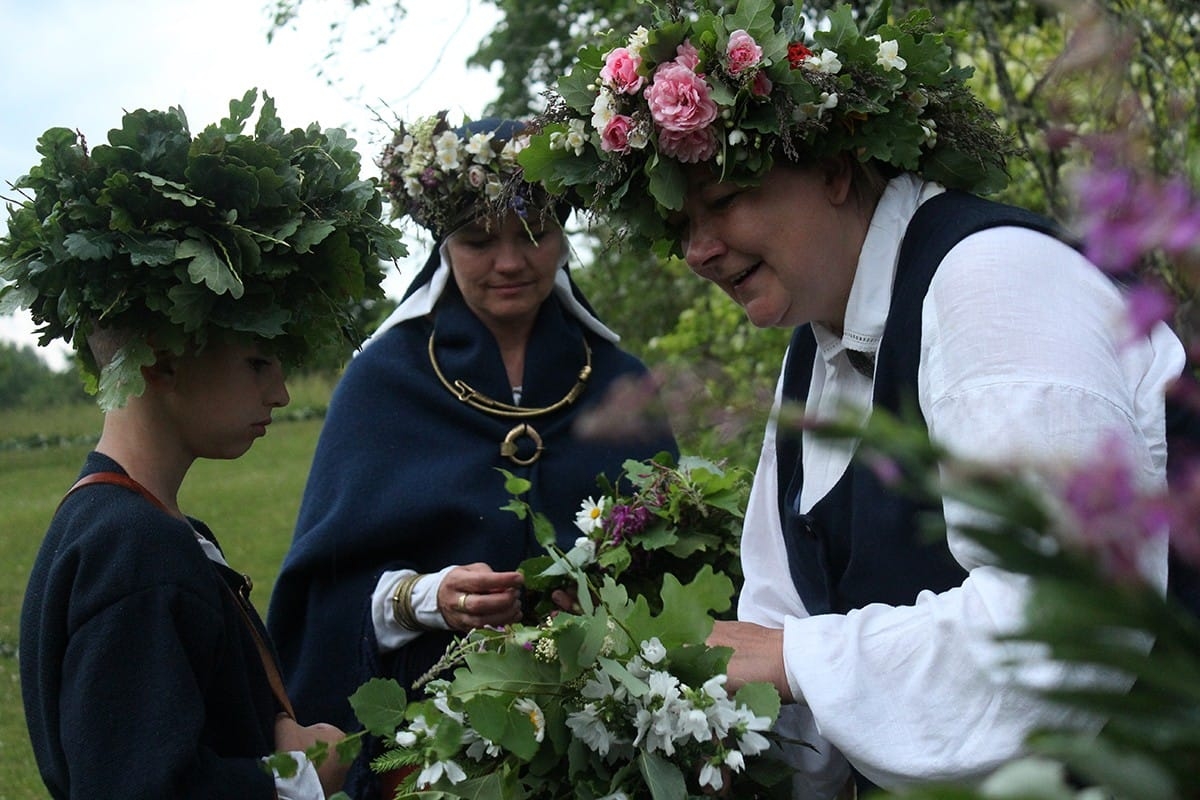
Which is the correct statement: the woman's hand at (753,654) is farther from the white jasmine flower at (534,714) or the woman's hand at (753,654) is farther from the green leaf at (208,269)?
the green leaf at (208,269)

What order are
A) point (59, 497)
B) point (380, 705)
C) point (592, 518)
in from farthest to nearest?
point (59, 497), point (592, 518), point (380, 705)

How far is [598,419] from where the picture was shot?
135 inches

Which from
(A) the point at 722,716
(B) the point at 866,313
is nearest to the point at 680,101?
(B) the point at 866,313

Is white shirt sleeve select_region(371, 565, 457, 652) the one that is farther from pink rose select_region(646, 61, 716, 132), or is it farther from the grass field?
the grass field

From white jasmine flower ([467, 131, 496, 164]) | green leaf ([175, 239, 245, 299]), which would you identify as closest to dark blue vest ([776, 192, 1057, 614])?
green leaf ([175, 239, 245, 299])

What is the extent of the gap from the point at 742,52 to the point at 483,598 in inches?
53.2

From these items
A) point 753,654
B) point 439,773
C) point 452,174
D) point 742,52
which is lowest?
point 753,654

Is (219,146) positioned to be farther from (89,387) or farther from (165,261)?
(89,387)

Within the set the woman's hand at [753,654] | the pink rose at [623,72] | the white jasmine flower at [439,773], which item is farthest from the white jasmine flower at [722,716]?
the pink rose at [623,72]

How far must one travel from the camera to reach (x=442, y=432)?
3428 mm

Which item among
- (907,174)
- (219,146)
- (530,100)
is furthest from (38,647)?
(530,100)

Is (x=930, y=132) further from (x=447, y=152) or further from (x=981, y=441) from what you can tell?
(x=447, y=152)

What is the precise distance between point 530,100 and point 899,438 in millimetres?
8506

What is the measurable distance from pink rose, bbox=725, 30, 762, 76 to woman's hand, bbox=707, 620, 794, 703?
94 centimetres
